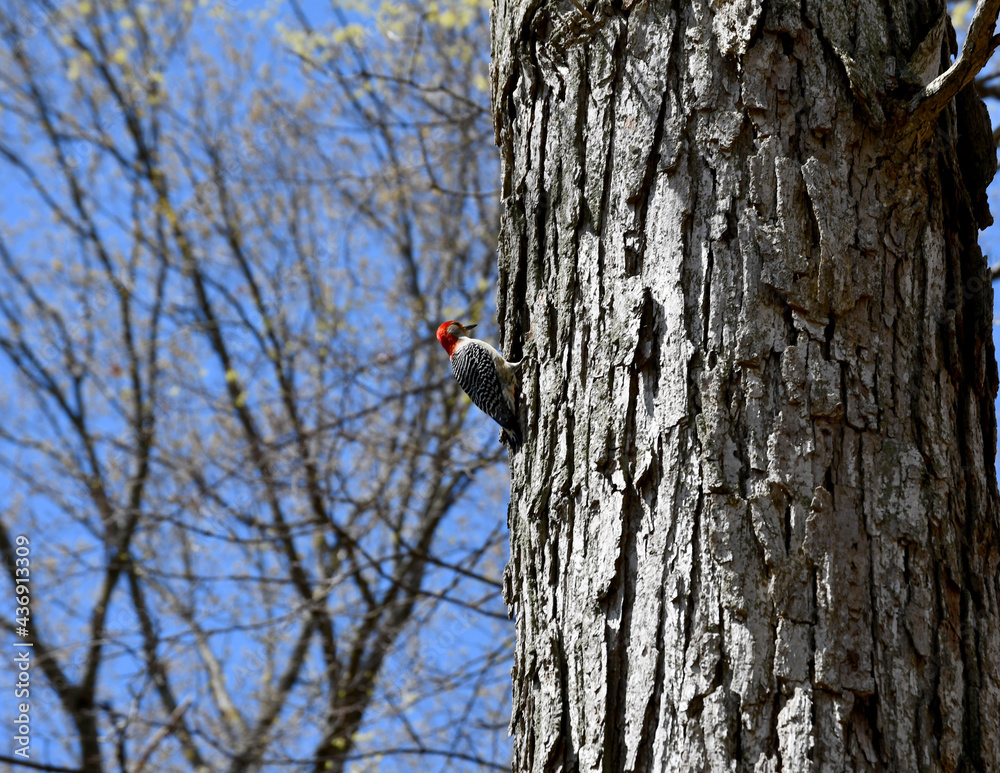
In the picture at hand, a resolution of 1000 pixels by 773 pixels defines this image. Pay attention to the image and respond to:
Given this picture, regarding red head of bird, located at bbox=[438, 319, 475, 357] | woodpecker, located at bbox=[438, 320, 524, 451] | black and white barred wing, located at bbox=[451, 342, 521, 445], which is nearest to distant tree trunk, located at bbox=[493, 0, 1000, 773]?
woodpecker, located at bbox=[438, 320, 524, 451]

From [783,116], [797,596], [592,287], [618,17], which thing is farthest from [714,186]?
[797,596]

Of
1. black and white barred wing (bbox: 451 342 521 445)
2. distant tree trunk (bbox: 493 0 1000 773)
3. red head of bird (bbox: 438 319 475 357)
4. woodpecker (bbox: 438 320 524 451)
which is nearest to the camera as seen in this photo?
distant tree trunk (bbox: 493 0 1000 773)

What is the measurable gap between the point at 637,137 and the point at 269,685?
8220mm

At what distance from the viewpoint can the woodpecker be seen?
2.42 meters

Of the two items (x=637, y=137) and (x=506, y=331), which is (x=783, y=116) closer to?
(x=637, y=137)

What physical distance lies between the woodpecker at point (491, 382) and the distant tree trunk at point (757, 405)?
26 cm

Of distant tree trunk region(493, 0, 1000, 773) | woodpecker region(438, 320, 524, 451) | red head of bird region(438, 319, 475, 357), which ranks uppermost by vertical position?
red head of bird region(438, 319, 475, 357)

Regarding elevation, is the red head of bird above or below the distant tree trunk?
above

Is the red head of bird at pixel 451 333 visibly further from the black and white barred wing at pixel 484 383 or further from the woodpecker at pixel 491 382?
the black and white barred wing at pixel 484 383

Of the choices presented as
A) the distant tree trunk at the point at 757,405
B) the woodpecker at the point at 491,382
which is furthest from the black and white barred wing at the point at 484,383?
the distant tree trunk at the point at 757,405

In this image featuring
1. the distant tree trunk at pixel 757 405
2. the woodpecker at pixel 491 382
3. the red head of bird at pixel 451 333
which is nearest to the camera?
the distant tree trunk at pixel 757 405

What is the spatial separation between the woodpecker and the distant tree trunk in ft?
0.85

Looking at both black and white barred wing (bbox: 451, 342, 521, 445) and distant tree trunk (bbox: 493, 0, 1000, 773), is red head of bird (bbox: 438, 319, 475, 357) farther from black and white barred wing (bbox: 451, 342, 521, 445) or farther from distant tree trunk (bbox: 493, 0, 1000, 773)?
distant tree trunk (bbox: 493, 0, 1000, 773)

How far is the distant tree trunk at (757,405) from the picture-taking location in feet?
5.24
